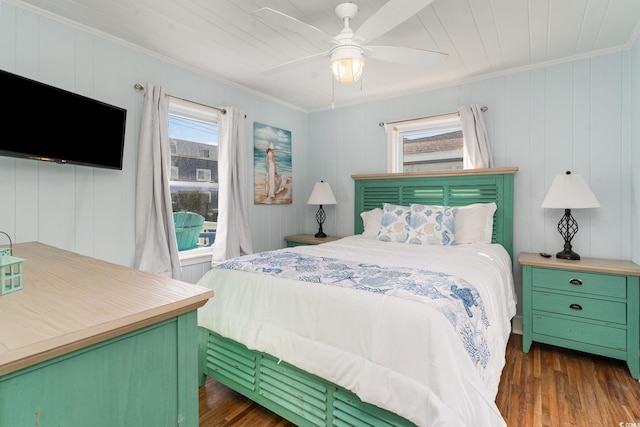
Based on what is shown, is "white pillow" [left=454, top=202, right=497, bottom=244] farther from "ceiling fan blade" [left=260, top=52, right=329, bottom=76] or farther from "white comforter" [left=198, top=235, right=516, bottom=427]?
"ceiling fan blade" [left=260, top=52, right=329, bottom=76]

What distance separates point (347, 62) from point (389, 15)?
1.26 feet

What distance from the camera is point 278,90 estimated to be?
368 centimetres

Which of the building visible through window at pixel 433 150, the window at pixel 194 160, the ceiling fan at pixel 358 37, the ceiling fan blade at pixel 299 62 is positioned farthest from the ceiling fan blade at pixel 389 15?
the building visible through window at pixel 433 150

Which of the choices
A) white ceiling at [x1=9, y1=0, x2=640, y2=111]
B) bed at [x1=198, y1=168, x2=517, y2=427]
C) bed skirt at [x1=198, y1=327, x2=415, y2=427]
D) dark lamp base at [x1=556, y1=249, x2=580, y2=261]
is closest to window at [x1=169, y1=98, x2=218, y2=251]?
white ceiling at [x1=9, y1=0, x2=640, y2=111]

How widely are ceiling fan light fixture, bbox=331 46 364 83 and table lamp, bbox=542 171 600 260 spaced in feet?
6.34

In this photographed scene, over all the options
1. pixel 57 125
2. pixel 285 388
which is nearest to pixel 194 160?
pixel 57 125

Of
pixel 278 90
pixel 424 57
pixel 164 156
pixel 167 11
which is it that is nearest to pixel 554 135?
pixel 424 57

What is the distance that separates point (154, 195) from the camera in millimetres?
2689

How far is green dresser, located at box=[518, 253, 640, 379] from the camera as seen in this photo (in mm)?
2273

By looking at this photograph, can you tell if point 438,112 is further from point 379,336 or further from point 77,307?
point 77,307

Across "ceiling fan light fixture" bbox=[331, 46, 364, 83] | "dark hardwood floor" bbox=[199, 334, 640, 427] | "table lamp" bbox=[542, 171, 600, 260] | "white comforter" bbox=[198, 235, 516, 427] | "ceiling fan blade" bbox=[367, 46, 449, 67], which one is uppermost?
"ceiling fan blade" bbox=[367, 46, 449, 67]

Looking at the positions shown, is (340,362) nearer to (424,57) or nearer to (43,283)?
(43,283)

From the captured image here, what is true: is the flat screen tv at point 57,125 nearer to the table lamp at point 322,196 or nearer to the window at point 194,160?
the window at point 194,160

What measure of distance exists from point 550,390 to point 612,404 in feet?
1.01
